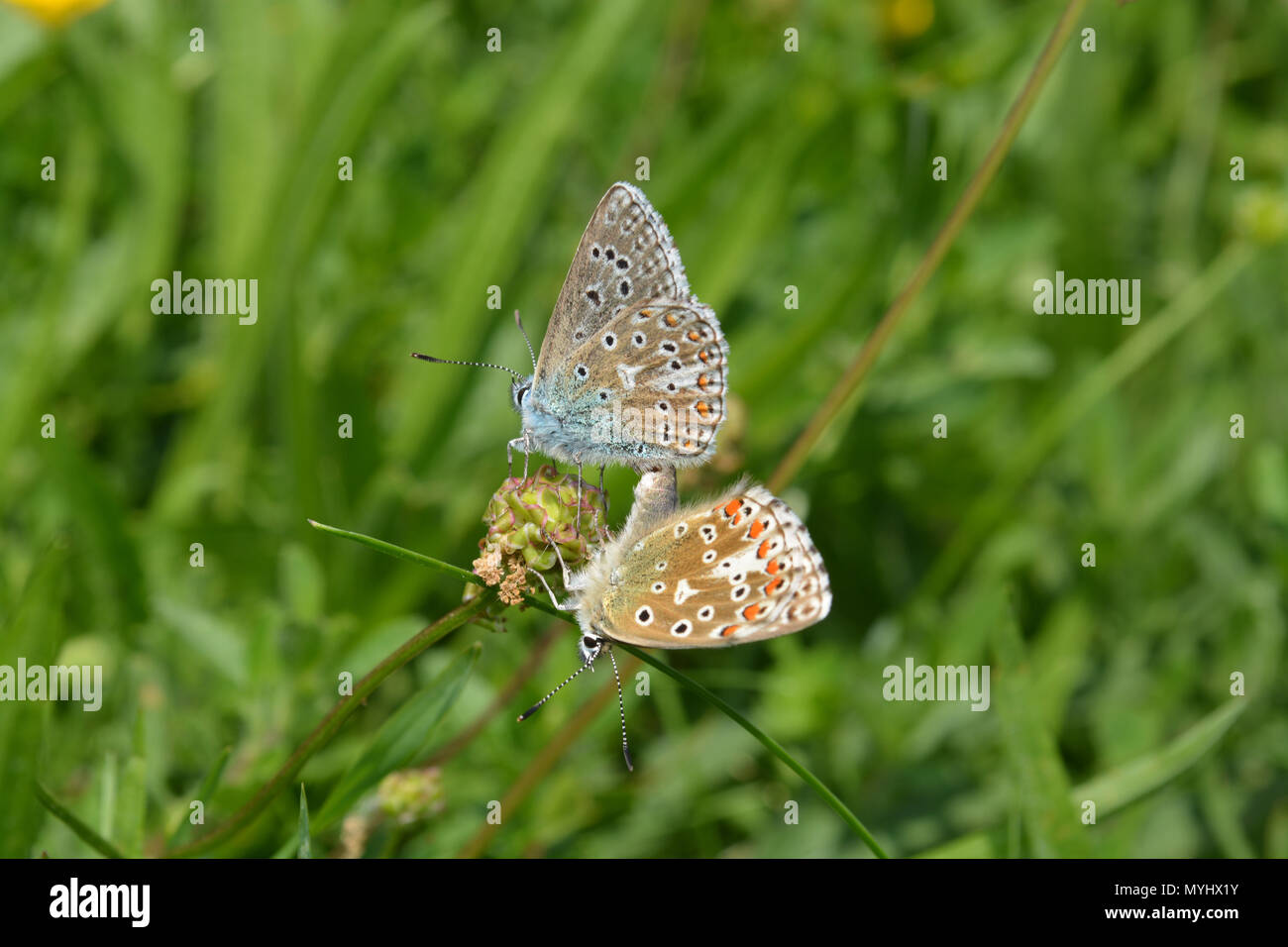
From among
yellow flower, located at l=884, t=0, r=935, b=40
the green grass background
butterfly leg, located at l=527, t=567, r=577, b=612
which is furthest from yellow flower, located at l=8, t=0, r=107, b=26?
yellow flower, located at l=884, t=0, r=935, b=40

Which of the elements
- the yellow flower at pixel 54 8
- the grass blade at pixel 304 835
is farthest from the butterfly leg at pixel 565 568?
the yellow flower at pixel 54 8

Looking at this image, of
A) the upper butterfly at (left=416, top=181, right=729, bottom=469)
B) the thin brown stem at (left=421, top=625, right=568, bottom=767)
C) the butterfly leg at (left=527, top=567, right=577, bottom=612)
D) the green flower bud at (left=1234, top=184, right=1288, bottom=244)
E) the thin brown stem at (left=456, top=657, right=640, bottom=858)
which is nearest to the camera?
the butterfly leg at (left=527, top=567, right=577, bottom=612)

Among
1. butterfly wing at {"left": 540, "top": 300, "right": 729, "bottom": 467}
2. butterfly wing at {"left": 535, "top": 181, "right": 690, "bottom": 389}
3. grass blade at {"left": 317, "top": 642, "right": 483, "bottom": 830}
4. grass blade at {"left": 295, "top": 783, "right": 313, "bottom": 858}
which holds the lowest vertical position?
grass blade at {"left": 295, "top": 783, "right": 313, "bottom": 858}

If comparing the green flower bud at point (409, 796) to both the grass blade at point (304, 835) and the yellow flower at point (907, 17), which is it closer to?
the grass blade at point (304, 835)

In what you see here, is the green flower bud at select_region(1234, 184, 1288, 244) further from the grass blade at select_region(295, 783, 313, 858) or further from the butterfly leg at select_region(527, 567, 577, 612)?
the grass blade at select_region(295, 783, 313, 858)

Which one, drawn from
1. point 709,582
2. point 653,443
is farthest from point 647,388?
point 709,582

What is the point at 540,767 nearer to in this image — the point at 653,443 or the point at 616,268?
the point at 653,443

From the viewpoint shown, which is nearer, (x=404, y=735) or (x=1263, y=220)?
(x=404, y=735)

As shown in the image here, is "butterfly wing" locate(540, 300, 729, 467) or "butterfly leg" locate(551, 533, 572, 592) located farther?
"butterfly wing" locate(540, 300, 729, 467)
